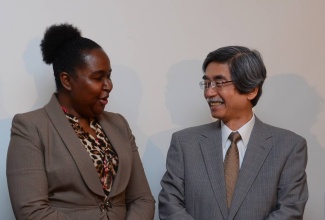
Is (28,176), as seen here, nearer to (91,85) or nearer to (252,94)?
(91,85)

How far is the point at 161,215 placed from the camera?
8.29 feet

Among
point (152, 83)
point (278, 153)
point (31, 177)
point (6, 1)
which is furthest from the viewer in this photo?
point (152, 83)

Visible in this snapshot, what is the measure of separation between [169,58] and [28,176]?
1.17 metres

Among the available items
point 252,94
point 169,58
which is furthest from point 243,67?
point 169,58

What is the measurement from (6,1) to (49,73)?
0.40 metres

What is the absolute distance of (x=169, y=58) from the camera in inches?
120

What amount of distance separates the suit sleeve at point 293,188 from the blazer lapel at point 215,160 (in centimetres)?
22

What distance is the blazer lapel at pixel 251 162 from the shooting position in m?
2.43

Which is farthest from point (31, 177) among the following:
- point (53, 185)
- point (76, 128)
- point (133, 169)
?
point (133, 169)

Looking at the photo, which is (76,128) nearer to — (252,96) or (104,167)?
(104,167)

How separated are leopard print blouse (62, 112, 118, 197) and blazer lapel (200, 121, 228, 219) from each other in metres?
0.42

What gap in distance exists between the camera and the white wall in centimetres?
275

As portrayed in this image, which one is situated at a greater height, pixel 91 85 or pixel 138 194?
pixel 91 85

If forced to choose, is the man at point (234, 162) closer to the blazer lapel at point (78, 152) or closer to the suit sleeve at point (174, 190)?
the suit sleeve at point (174, 190)
